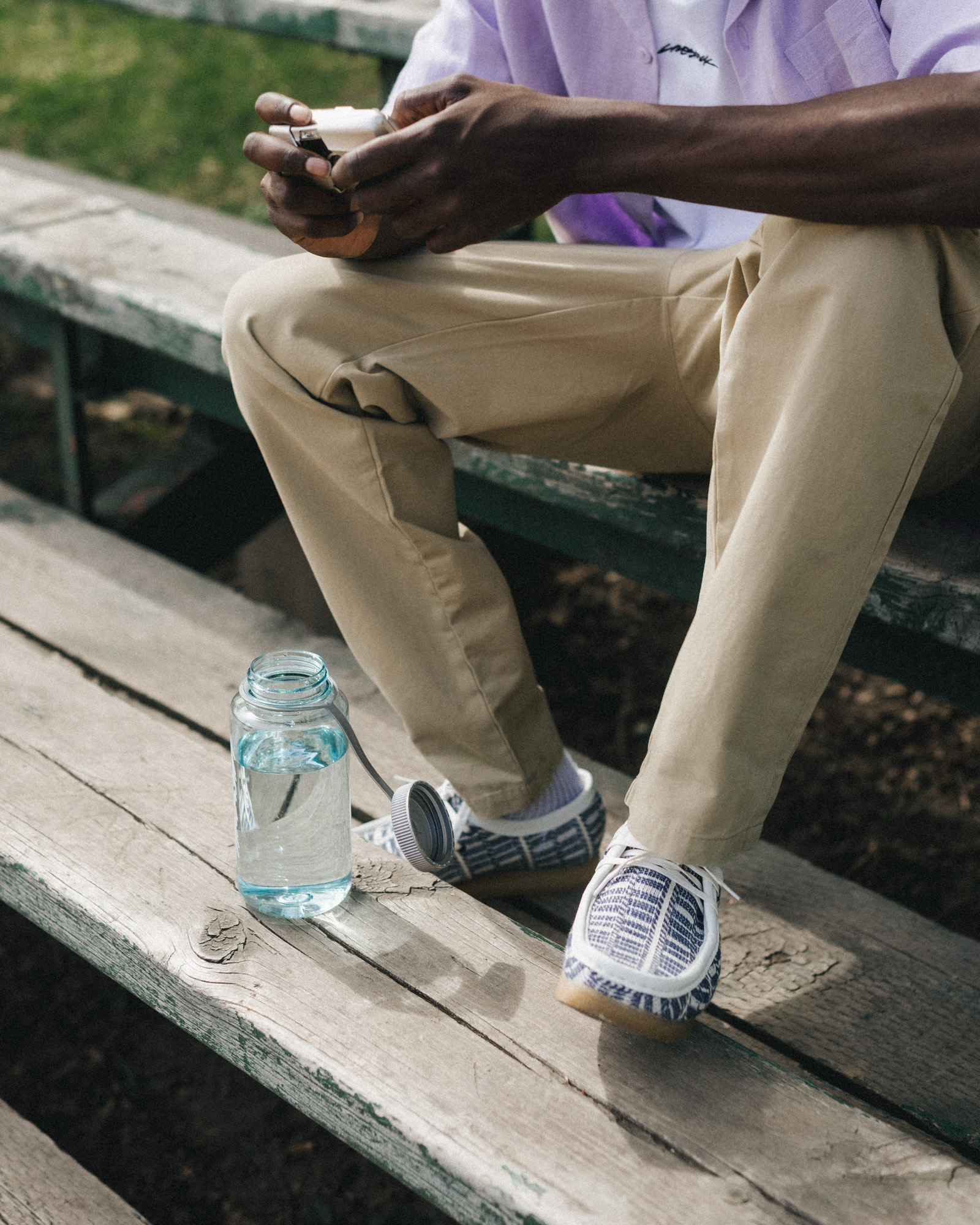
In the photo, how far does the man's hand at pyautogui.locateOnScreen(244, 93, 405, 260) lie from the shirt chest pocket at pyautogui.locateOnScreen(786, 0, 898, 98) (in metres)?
0.49

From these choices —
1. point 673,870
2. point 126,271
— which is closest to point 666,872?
point 673,870

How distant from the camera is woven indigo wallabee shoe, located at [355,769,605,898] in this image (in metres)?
1.54

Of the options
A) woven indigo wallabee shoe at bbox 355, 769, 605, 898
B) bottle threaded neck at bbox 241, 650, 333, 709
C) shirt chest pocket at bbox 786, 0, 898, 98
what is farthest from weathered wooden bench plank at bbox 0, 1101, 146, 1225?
shirt chest pocket at bbox 786, 0, 898, 98

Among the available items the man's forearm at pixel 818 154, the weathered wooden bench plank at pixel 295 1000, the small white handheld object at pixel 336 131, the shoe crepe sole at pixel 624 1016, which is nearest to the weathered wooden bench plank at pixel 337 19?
the small white handheld object at pixel 336 131

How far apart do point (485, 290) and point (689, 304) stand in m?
0.24

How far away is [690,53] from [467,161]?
0.40 meters

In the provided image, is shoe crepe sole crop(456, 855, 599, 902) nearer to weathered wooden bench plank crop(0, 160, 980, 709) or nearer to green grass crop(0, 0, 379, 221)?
weathered wooden bench plank crop(0, 160, 980, 709)

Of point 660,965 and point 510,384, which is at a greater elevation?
point 510,384

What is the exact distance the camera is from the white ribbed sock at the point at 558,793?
1548 mm

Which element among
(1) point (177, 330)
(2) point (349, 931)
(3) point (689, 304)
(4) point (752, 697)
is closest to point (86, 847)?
(2) point (349, 931)

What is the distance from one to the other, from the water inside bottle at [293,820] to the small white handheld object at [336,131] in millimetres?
619

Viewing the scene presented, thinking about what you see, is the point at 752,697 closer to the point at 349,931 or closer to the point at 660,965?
the point at 660,965

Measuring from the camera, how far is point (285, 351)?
146 centimetres

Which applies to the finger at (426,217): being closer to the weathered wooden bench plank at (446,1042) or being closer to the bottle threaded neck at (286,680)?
the bottle threaded neck at (286,680)
